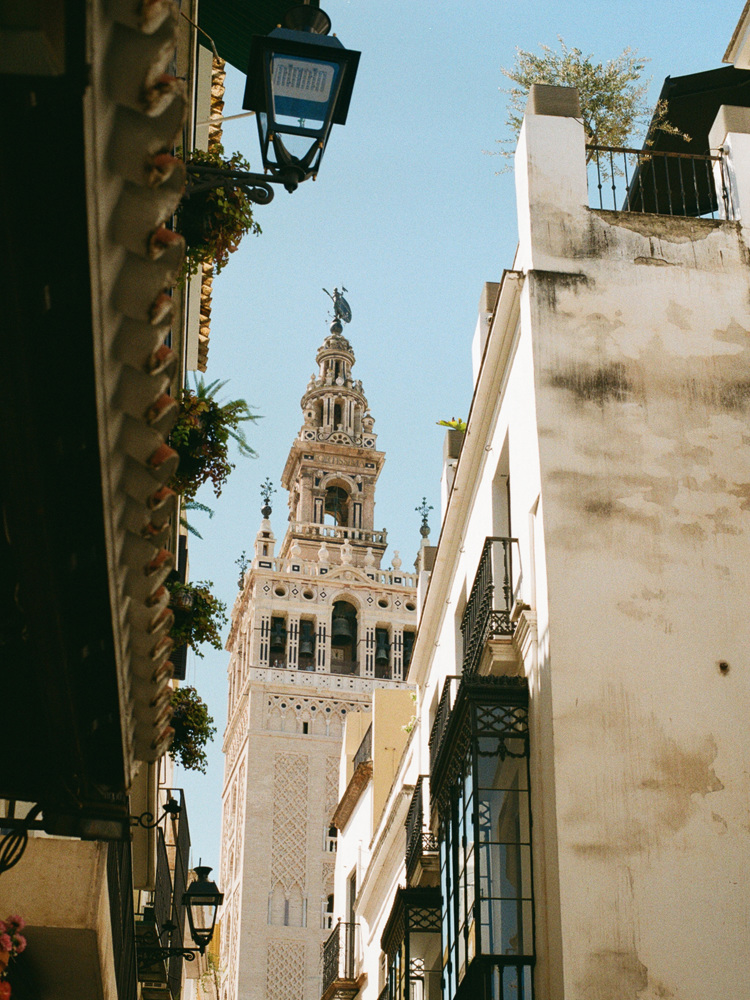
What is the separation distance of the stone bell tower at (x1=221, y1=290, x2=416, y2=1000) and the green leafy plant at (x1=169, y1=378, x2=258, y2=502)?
41.7 m

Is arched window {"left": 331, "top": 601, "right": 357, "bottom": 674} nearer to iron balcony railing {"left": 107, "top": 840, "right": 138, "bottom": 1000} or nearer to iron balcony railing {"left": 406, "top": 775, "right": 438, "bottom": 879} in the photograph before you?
iron balcony railing {"left": 406, "top": 775, "right": 438, "bottom": 879}

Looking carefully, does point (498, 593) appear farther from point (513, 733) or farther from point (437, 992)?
point (437, 992)

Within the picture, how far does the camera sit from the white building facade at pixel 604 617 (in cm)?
931

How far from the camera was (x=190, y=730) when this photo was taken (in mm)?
11820

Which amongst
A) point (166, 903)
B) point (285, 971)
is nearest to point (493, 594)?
point (166, 903)

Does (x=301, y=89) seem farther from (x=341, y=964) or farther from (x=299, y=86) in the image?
(x=341, y=964)

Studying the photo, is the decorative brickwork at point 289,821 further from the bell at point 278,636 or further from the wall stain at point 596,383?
the wall stain at point 596,383

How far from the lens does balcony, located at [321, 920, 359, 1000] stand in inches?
898

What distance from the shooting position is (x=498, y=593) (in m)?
11.9

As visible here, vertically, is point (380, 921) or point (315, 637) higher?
point (315, 637)

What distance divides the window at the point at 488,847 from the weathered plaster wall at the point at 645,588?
66 centimetres

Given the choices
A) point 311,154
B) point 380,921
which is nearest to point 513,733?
point 311,154

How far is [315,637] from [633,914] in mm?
47811

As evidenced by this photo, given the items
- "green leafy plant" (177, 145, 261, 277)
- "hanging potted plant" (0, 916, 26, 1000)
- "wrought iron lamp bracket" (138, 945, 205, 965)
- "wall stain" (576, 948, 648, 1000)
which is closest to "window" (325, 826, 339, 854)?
"wrought iron lamp bracket" (138, 945, 205, 965)
